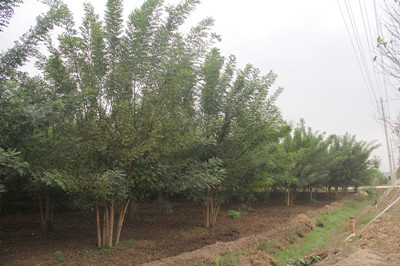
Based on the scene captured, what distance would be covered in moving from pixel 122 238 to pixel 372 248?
6137mm

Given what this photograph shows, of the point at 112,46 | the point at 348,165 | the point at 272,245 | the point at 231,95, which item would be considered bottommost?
the point at 272,245

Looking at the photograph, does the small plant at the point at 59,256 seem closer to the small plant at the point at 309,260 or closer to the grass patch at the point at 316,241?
the grass patch at the point at 316,241

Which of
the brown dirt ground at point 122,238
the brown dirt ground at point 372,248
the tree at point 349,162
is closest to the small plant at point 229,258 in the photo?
the brown dirt ground at point 122,238

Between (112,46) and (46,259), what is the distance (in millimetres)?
4760

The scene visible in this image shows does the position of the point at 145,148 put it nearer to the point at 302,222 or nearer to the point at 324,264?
the point at 324,264

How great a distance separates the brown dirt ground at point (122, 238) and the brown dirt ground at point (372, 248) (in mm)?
1746

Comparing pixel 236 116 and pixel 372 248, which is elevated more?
pixel 236 116

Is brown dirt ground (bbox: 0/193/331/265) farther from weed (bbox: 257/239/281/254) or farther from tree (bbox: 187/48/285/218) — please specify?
tree (bbox: 187/48/285/218)

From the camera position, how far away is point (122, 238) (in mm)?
8109

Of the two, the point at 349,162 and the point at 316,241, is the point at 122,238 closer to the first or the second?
the point at 316,241

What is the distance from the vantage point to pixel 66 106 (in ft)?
17.7

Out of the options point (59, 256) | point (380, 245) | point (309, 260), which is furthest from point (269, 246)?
point (59, 256)

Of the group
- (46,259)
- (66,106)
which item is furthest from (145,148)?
(46,259)

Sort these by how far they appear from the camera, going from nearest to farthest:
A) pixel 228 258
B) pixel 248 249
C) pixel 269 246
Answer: pixel 228 258 < pixel 248 249 < pixel 269 246
